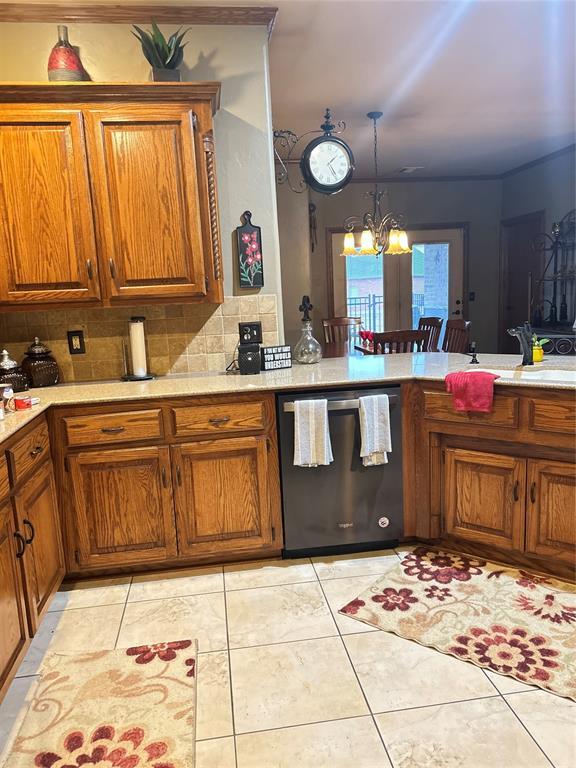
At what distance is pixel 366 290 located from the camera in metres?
7.20

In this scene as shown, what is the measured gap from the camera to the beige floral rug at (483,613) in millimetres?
1883

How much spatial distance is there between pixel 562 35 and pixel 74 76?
2.72 meters

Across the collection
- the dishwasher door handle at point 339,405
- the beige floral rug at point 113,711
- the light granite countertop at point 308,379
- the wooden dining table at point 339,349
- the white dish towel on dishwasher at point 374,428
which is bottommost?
the beige floral rug at point 113,711

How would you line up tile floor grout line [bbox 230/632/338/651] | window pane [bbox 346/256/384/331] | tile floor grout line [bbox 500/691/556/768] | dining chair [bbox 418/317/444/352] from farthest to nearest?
window pane [bbox 346/256/384/331], dining chair [bbox 418/317/444/352], tile floor grout line [bbox 230/632/338/651], tile floor grout line [bbox 500/691/556/768]

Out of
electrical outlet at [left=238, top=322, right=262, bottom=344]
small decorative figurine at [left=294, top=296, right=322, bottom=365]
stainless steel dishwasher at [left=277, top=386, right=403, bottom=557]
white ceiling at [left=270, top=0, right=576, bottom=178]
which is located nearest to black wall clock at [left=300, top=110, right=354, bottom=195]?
white ceiling at [left=270, top=0, right=576, bottom=178]

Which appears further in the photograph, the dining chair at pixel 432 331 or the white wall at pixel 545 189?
the white wall at pixel 545 189

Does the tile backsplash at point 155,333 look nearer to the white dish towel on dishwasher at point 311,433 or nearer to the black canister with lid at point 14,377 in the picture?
the black canister with lid at point 14,377

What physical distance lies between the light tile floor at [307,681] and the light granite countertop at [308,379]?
34.8 inches

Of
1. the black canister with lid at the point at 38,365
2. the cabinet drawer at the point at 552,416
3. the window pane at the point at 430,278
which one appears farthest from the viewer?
the window pane at the point at 430,278

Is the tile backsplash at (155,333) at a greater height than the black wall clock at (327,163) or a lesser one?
lesser

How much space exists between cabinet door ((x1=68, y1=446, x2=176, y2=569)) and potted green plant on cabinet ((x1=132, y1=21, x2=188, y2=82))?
5.83 ft

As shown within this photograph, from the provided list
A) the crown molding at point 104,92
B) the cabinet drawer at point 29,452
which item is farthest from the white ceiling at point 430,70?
the cabinet drawer at point 29,452

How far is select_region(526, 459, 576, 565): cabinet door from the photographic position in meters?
2.27

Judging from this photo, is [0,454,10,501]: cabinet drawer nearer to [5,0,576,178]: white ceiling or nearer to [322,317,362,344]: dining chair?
[5,0,576,178]: white ceiling
